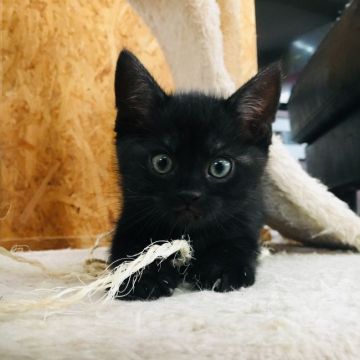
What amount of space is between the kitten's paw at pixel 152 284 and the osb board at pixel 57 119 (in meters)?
1.12

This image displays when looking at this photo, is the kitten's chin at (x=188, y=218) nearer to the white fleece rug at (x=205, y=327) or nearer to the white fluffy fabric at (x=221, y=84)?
the white fleece rug at (x=205, y=327)

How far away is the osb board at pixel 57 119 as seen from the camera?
1.94 metres

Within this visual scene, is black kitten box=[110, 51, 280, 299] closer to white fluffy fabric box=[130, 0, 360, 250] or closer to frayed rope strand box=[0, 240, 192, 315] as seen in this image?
frayed rope strand box=[0, 240, 192, 315]

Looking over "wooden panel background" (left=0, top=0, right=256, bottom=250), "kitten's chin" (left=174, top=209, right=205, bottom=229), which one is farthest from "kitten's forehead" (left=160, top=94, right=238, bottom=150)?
"wooden panel background" (left=0, top=0, right=256, bottom=250)

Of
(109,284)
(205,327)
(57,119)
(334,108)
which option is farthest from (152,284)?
(334,108)

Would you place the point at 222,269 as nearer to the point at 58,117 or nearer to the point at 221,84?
the point at 221,84

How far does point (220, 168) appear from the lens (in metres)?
0.92

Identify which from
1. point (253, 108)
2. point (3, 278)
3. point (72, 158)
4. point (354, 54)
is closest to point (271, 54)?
→ point (354, 54)

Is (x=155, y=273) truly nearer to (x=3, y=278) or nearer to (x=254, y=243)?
(x=254, y=243)

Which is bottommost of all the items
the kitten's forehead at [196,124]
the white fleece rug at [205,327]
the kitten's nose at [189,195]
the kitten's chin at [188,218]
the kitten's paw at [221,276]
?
the kitten's paw at [221,276]

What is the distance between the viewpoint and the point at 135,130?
3.25ft

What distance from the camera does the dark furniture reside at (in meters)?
1.84

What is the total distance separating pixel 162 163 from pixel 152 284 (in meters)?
0.24

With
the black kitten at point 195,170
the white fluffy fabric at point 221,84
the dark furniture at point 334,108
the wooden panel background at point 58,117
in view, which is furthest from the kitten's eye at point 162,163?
the dark furniture at point 334,108
